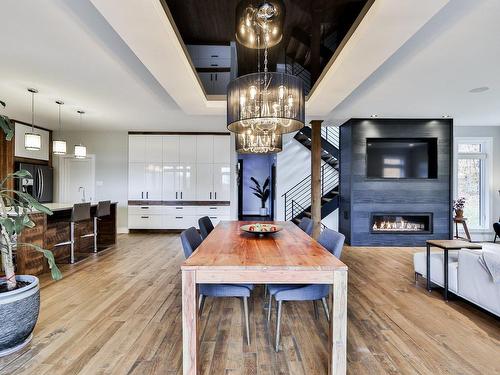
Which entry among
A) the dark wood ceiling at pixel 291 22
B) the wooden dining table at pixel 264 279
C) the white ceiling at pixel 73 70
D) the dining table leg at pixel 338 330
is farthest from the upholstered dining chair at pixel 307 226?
the white ceiling at pixel 73 70

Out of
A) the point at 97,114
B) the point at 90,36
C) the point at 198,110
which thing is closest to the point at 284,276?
the point at 90,36

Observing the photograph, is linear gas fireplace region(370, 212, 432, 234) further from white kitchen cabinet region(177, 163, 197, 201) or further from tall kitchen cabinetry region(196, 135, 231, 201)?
white kitchen cabinet region(177, 163, 197, 201)

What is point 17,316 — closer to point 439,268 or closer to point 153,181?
point 439,268

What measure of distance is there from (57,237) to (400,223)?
6.57 m

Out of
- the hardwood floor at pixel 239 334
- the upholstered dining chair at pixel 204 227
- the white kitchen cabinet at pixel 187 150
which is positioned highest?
the white kitchen cabinet at pixel 187 150

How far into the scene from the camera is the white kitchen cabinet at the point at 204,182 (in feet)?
22.8

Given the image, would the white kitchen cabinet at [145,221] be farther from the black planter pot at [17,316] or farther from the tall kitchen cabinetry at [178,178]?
the black planter pot at [17,316]

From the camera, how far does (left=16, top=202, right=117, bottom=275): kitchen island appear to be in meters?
3.54

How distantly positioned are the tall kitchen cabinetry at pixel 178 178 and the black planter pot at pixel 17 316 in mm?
4837

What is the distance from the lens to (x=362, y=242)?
5672 millimetres

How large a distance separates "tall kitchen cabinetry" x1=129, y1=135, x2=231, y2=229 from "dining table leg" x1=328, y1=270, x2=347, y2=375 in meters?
5.39

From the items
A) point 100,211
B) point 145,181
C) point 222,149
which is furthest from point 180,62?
point 145,181

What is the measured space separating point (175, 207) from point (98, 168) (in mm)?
2332

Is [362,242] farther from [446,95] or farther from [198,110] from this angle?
[198,110]
